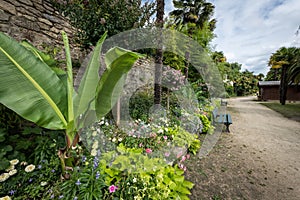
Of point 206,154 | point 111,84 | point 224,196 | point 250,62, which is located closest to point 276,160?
point 206,154

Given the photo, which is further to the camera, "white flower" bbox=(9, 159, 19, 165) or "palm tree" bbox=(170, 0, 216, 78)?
"palm tree" bbox=(170, 0, 216, 78)

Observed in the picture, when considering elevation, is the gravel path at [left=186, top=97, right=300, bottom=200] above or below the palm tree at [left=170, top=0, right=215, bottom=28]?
below

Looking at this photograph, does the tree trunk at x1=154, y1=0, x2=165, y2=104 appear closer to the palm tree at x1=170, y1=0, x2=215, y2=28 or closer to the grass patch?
the palm tree at x1=170, y1=0, x2=215, y2=28

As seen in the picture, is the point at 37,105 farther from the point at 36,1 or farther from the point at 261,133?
the point at 261,133

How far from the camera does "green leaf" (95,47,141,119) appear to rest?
110 centimetres

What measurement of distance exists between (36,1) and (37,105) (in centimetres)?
245

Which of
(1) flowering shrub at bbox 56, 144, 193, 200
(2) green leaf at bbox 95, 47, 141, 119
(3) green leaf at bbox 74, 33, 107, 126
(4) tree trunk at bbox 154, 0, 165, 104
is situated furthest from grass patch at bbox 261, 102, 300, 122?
(3) green leaf at bbox 74, 33, 107, 126

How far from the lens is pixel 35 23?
7.91ft

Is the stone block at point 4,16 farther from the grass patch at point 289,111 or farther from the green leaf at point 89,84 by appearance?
the grass patch at point 289,111

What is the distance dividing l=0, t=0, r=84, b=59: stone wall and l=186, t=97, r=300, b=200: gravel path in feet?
11.2

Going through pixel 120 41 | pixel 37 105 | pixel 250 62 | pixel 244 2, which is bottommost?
pixel 37 105

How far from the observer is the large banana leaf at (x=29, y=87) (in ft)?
3.33

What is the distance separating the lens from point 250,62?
34375 mm

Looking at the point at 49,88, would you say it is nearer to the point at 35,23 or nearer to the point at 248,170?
the point at 35,23
